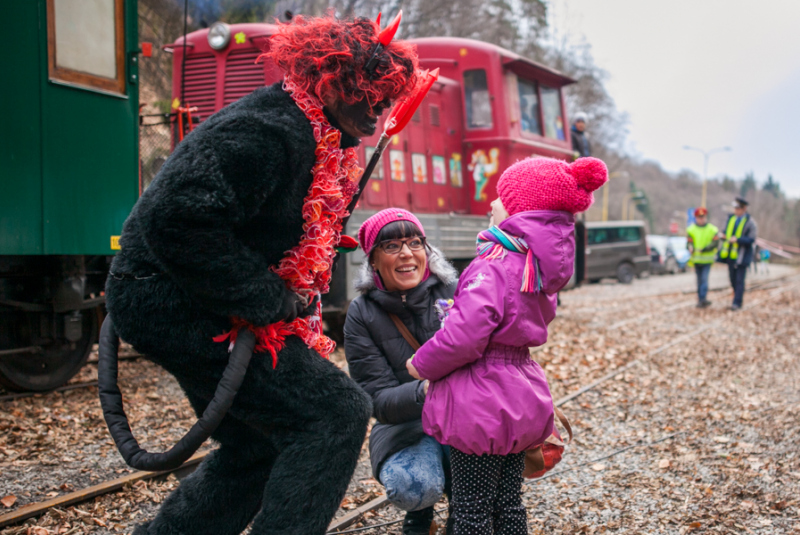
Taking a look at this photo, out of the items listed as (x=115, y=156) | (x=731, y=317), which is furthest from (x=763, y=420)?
(x=731, y=317)

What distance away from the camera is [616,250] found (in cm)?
2361

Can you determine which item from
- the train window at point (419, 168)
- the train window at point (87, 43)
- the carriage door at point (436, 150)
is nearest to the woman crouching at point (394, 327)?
the train window at point (87, 43)

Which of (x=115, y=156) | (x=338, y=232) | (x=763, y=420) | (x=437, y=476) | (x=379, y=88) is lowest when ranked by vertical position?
(x=763, y=420)

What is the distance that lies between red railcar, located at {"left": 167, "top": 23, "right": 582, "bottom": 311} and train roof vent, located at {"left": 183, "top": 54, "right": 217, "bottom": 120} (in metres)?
0.01

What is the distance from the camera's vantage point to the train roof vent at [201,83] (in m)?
7.72

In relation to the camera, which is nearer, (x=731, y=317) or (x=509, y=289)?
(x=509, y=289)

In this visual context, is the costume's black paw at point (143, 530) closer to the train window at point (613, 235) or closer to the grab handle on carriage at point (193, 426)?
the grab handle on carriage at point (193, 426)

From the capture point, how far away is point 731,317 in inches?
472

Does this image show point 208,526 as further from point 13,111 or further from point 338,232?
point 13,111

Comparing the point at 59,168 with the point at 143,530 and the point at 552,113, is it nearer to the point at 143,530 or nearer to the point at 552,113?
the point at 143,530

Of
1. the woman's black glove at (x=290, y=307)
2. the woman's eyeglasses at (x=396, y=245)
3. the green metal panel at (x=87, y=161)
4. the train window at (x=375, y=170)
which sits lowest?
the woman's black glove at (x=290, y=307)

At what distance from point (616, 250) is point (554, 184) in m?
22.5

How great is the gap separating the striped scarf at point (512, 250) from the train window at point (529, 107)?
7.89 metres

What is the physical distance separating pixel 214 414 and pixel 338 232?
2.40 feet
